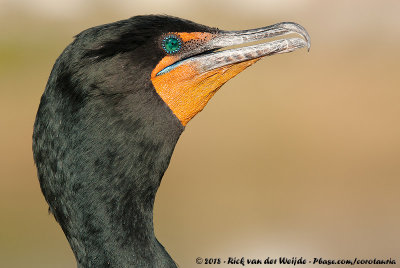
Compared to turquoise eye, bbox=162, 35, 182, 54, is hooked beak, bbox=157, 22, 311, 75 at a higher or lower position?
lower

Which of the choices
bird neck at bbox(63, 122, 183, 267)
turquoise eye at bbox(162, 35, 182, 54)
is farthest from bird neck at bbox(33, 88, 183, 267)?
turquoise eye at bbox(162, 35, 182, 54)

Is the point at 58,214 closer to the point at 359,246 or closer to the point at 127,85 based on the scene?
the point at 127,85

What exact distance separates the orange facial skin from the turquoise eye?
3 cm

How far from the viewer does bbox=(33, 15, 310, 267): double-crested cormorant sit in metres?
3.54

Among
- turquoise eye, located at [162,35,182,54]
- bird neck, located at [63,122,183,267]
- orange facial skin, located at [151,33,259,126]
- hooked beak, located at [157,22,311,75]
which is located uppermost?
turquoise eye, located at [162,35,182,54]

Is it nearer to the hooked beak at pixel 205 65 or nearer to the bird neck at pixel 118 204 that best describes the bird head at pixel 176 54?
the hooked beak at pixel 205 65

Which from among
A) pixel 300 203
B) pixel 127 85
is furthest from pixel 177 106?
pixel 300 203

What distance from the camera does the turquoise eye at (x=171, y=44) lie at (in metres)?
3.73

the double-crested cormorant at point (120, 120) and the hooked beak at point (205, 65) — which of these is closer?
the double-crested cormorant at point (120, 120)

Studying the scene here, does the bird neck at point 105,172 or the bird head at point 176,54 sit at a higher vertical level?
the bird head at point 176,54

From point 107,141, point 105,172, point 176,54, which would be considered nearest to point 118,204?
point 105,172

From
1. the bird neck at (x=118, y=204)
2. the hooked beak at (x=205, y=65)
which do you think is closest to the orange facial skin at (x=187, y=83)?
the hooked beak at (x=205, y=65)

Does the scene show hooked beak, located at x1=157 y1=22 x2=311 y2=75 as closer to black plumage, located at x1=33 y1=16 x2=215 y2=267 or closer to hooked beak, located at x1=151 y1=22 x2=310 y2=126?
hooked beak, located at x1=151 y1=22 x2=310 y2=126

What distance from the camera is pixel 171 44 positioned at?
3764 mm
